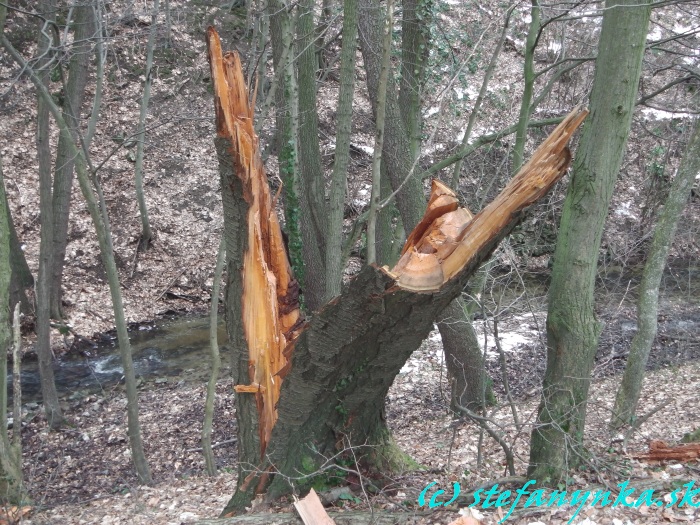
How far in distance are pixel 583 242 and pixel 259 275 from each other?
198 centimetres

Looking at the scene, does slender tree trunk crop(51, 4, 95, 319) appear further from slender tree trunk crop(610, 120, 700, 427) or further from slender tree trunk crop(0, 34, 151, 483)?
slender tree trunk crop(610, 120, 700, 427)

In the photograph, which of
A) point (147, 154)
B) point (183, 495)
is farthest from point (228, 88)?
point (147, 154)

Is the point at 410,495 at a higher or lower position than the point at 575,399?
lower

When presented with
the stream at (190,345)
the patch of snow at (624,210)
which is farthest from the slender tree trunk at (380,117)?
the patch of snow at (624,210)

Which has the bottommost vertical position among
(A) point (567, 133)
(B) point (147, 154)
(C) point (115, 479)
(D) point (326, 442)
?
(C) point (115, 479)

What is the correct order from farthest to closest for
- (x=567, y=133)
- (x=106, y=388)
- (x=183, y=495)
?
(x=106, y=388)
(x=183, y=495)
(x=567, y=133)

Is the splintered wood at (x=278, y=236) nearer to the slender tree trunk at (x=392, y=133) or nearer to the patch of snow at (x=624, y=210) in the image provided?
the slender tree trunk at (x=392, y=133)

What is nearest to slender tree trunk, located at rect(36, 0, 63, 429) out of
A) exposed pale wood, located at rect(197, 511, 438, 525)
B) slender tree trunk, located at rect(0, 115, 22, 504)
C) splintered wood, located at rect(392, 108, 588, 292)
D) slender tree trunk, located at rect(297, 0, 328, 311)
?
slender tree trunk, located at rect(0, 115, 22, 504)

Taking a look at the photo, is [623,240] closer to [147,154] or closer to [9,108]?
[147,154]

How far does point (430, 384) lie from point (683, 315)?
17.6 feet

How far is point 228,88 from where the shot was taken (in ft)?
11.7

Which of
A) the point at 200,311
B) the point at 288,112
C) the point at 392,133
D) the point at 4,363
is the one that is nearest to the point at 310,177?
the point at 288,112

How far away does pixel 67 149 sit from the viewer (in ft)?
29.6

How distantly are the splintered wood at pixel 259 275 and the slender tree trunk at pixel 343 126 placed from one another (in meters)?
2.01
